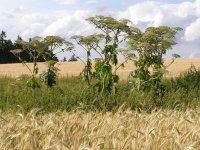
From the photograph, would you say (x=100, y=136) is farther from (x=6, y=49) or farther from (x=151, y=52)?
(x=6, y=49)

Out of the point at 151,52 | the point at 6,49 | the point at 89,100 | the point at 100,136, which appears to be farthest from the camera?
the point at 6,49

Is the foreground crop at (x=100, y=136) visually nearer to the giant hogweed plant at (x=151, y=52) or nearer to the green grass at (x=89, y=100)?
the green grass at (x=89, y=100)

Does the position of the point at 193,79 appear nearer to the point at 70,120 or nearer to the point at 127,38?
the point at 127,38

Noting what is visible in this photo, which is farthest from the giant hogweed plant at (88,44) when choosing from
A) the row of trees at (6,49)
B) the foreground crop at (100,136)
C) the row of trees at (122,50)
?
the row of trees at (6,49)

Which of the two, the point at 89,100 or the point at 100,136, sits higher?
the point at 100,136

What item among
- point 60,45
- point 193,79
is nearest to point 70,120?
point 60,45

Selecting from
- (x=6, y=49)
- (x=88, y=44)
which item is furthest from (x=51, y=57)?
(x=6, y=49)

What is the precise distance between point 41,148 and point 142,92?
614cm

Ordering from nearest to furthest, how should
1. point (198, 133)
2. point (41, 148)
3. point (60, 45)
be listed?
point (41, 148)
point (198, 133)
point (60, 45)

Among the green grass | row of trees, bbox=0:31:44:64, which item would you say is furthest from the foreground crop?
row of trees, bbox=0:31:44:64

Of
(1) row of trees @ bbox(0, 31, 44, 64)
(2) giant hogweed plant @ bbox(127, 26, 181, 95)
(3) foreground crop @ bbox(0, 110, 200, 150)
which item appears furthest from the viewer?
(1) row of trees @ bbox(0, 31, 44, 64)

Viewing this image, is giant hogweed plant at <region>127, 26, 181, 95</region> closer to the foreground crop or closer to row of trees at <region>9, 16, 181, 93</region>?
row of trees at <region>9, 16, 181, 93</region>

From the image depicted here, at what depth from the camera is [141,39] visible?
10945 mm

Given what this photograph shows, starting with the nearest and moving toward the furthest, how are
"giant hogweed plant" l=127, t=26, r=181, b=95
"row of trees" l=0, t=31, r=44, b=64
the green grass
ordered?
the green grass < "giant hogweed plant" l=127, t=26, r=181, b=95 < "row of trees" l=0, t=31, r=44, b=64
